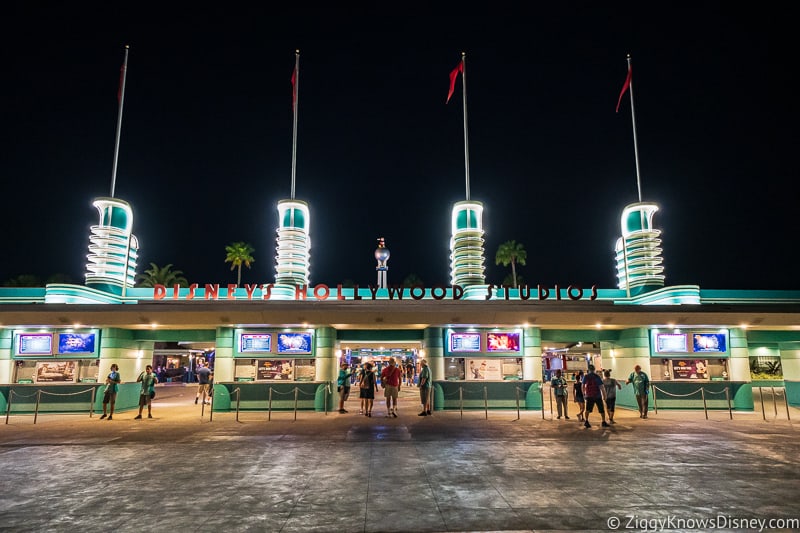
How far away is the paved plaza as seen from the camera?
6488 millimetres

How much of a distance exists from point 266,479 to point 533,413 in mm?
13171

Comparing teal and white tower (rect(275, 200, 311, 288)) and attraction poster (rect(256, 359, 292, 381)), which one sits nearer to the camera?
attraction poster (rect(256, 359, 292, 381))

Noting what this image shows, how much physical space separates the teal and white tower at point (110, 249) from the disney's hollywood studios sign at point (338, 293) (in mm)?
1959

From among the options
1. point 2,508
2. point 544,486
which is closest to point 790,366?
point 544,486

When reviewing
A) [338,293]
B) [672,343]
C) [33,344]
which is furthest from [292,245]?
[672,343]

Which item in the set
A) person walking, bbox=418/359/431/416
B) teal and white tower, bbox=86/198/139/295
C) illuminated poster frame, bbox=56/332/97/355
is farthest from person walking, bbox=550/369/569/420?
teal and white tower, bbox=86/198/139/295

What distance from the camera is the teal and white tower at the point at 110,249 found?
23984 mm

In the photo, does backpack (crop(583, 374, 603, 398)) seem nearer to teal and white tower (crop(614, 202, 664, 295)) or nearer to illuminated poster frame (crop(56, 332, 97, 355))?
teal and white tower (crop(614, 202, 664, 295))

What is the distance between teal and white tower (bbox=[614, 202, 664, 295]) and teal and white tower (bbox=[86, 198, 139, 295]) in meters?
25.1

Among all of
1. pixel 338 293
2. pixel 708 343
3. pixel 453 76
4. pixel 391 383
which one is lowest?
pixel 391 383

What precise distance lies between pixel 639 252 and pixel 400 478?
20719 mm

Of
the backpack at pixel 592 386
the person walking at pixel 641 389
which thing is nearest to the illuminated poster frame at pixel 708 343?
the person walking at pixel 641 389

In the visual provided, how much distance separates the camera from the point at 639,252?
82.0ft

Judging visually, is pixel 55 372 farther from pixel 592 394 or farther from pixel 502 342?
pixel 592 394
